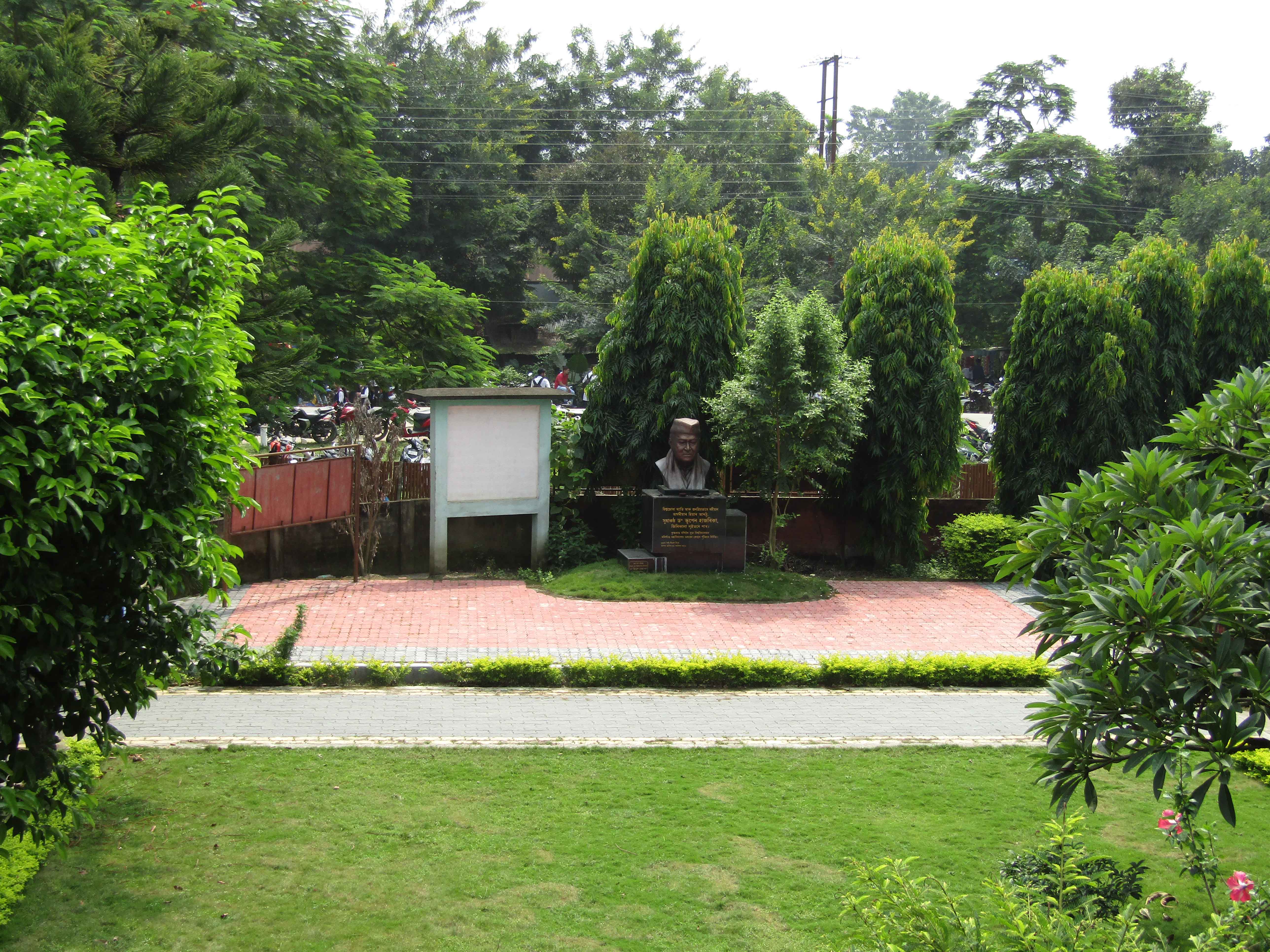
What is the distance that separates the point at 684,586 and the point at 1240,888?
8.58 meters

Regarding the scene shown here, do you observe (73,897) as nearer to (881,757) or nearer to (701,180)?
(881,757)

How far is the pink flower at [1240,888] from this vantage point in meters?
4.21

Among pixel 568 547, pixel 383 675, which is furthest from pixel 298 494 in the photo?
pixel 383 675

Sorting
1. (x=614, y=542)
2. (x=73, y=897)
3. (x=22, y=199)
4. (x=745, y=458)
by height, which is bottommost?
(x=73, y=897)

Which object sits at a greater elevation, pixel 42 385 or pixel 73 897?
pixel 42 385

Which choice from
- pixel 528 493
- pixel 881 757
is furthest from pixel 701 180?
pixel 881 757

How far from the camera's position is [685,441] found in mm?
13156

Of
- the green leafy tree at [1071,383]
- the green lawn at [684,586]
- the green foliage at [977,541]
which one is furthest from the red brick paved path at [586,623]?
the green leafy tree at [1071,383]

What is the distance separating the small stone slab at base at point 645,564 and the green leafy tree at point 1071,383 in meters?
5.10

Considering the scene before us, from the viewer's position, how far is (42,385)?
4.36 meters

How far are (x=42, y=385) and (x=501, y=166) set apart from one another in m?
30.7

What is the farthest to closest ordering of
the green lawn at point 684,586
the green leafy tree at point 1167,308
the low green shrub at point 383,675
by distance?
the green leafy tree at point 1167,308 → the green lawn at point 684,586 → the low green shrub at point 383,675

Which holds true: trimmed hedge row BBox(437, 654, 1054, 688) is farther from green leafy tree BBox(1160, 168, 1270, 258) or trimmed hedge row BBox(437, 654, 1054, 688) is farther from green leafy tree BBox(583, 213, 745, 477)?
green leafy tree BBox(1160, 168, 1270, 258)

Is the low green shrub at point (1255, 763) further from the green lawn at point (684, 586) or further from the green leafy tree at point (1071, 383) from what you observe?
the green leafy tree at point (1071, 383)
